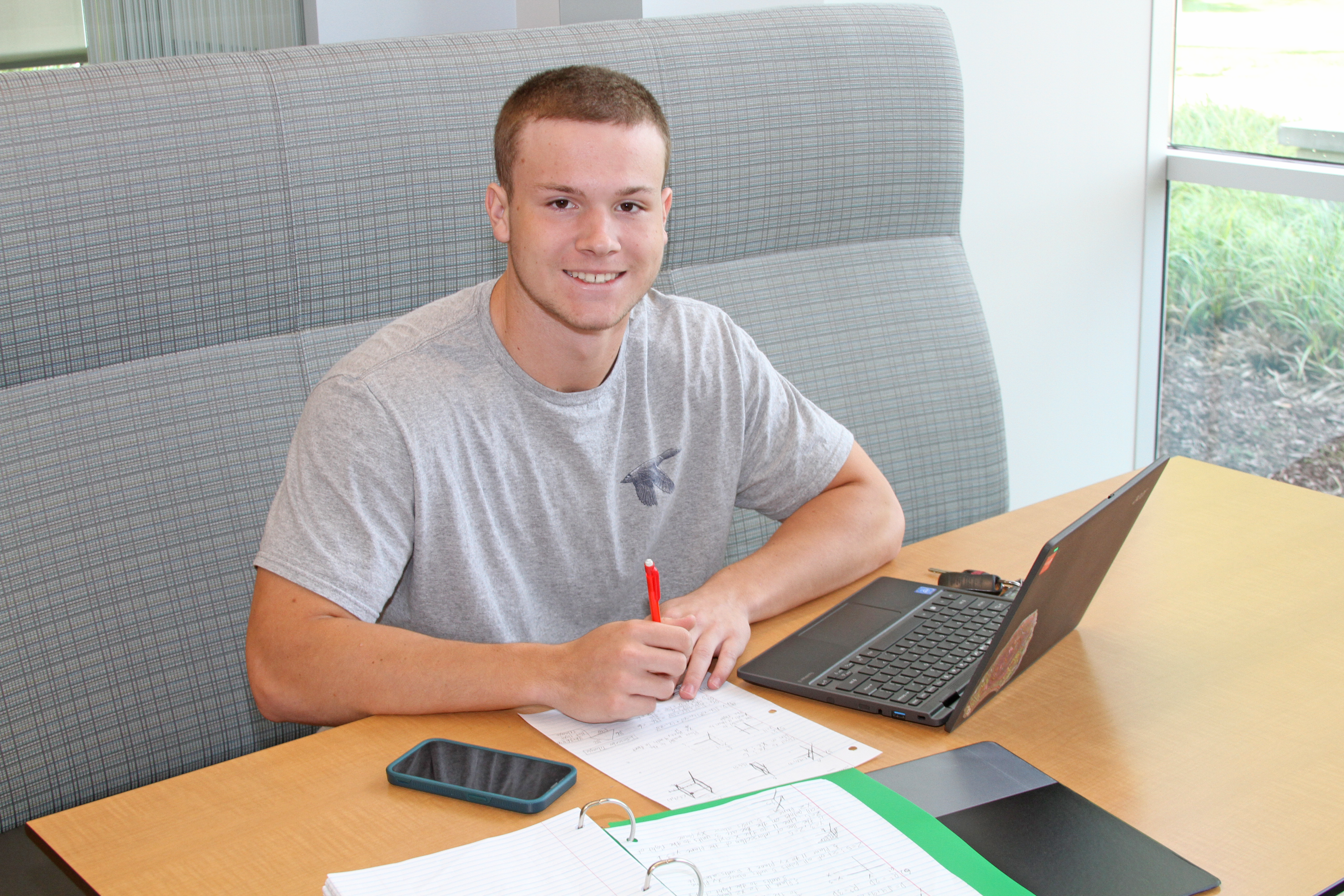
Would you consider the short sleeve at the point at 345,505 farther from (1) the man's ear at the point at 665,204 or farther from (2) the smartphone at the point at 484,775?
(1) the man's ear at the point at 665,204

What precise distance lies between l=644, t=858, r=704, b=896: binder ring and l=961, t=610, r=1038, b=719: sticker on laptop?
33 centimetres

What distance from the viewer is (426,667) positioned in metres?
1.09

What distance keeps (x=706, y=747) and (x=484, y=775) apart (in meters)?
0.18

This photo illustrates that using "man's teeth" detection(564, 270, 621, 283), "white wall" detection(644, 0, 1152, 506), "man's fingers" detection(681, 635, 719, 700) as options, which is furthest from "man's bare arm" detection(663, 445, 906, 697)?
"white wall" detection(644, 0, 1152, 506)

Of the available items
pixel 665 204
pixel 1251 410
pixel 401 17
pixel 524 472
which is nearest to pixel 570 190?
pixel 665 204

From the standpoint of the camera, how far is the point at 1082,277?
287cm

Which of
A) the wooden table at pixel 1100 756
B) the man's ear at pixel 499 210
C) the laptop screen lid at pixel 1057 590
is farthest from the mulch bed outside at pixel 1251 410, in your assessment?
the man's ear at pixel 499 210

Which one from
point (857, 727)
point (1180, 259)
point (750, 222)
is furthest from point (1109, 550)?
point (1180, 259)

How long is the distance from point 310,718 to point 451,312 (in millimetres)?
447

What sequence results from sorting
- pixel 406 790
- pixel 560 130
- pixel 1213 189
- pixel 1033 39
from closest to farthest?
pixel 406 790
pixel 560 130
pixel 1033 39
pixel 1213 189

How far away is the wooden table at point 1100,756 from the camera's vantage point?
0.89 m

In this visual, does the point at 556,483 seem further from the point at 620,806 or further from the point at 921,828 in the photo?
the point at 921,828

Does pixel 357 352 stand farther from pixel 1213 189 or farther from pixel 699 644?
pixel 1213 189

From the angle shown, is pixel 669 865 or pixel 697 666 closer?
pixel 669 865
